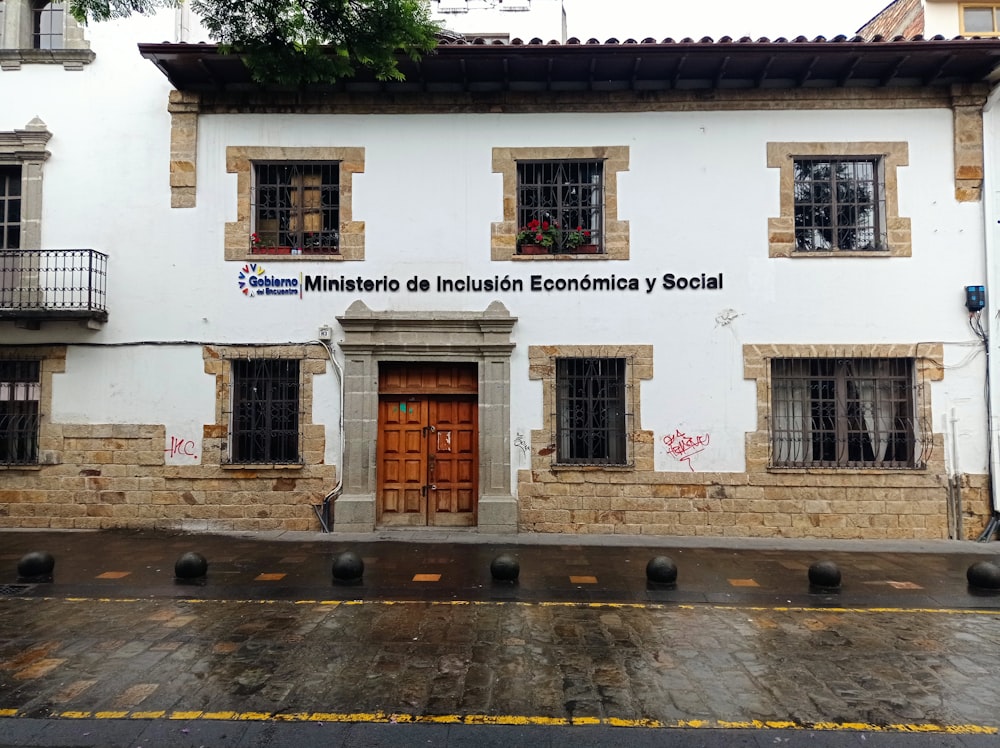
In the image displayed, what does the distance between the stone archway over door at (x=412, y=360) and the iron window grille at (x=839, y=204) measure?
4684mm

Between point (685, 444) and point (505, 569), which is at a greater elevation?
point (685, 444)

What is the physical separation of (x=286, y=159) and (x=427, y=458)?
5.03m

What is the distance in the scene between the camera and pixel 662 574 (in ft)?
23.6

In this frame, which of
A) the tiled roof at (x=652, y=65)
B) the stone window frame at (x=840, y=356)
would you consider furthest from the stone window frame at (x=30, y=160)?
the stone window frame at (x=840, y=356)

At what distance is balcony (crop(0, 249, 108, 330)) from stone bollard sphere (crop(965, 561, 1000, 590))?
1171 cm

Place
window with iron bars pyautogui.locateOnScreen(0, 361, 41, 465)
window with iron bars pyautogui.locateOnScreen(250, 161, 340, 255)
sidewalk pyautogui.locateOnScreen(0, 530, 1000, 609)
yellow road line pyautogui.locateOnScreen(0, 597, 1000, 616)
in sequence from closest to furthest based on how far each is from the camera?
yellow road line pyautogui.locateOnScreen(0, 597, 1000, 616), sidewalk pyautogui.locateOnScreen(0, 530, 1000, 609), window with iron bars pyautogui.locateOnScreen(0, 361, 41, 465), window with iron bars pyautogui.locateOnScreen(250, 161, 340, 255)

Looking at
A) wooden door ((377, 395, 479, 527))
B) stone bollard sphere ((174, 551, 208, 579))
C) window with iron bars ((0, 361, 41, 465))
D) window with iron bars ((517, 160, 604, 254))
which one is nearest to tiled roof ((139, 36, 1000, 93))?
window with iron bars ((517, 160, 604, 254))

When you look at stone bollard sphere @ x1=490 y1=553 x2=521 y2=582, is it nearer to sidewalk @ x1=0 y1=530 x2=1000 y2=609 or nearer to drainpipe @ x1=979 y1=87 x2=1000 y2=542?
sidewalk @ x1=0 y1=530 x2=1000 y2=609

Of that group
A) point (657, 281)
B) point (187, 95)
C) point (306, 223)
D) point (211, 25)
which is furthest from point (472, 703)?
point (187, 95)

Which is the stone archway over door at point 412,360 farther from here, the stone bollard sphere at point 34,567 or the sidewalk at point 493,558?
the stone bollard sphere at point 34,567

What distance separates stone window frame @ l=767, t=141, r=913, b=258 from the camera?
974cm

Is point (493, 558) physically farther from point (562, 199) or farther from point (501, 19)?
point (501, 19)

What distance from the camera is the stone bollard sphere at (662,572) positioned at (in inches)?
284

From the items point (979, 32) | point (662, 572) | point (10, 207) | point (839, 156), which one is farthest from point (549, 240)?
point (979, 32)
